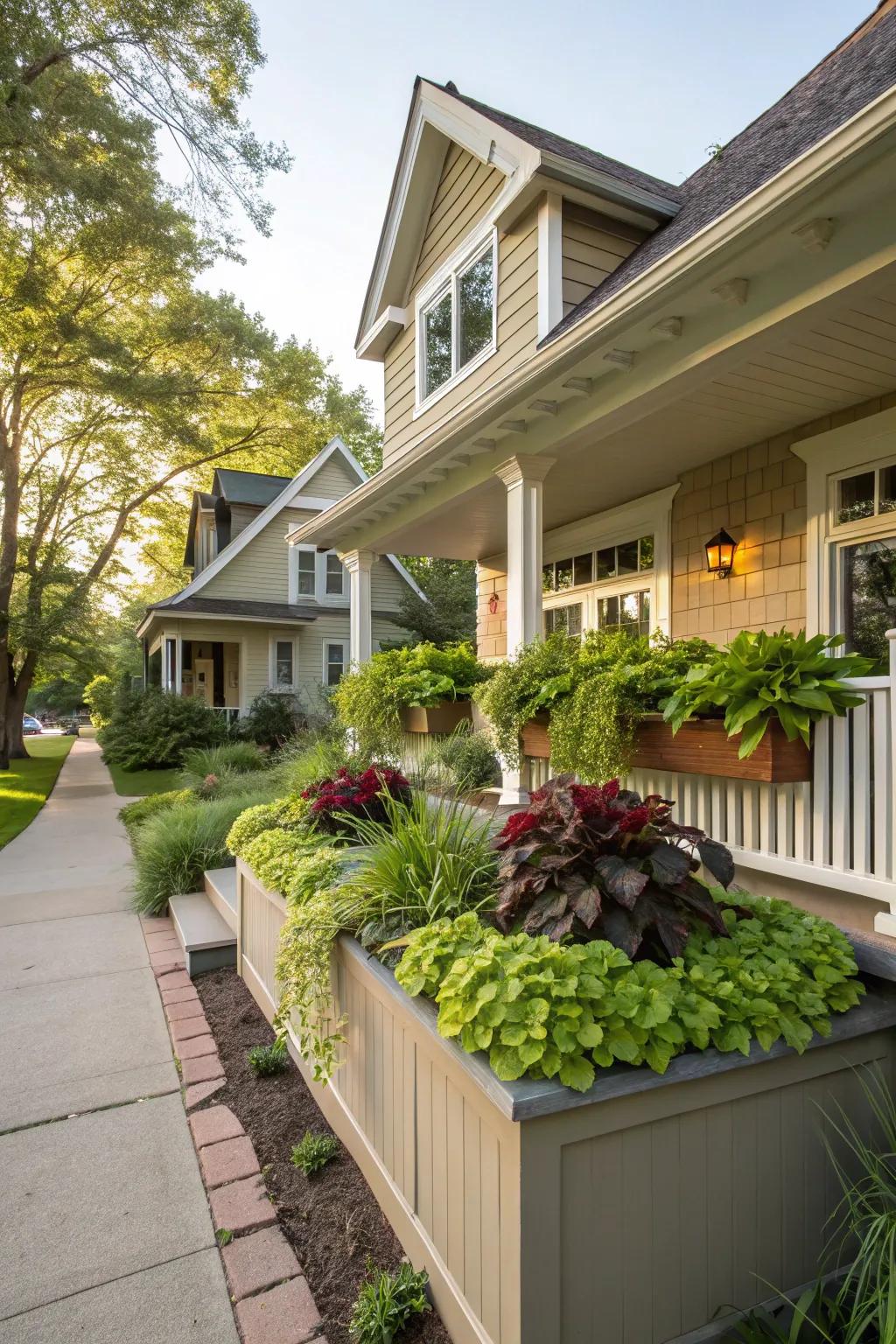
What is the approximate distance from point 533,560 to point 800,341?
186cm

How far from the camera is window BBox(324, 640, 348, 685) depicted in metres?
17.7

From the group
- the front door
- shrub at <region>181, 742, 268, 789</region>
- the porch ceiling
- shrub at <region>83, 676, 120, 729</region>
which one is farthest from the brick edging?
shrub at <region>83, 676, 120, 729</region>

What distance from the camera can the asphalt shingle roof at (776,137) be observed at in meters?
4.17

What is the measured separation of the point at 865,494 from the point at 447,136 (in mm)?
5320

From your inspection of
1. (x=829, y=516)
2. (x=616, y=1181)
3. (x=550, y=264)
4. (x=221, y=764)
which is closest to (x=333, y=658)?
(x=221, y=764)

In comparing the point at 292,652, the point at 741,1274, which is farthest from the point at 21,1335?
the point at 292,652

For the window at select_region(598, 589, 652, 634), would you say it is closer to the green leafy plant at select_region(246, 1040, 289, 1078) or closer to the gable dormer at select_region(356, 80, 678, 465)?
the gable dormer at select_region(356, 80, 678, 465)

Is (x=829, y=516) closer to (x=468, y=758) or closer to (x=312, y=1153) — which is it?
(x=468, y=758)

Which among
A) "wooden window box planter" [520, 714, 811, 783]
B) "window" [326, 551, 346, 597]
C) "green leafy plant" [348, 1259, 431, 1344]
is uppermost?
"window" [326, 551, 346, 597]

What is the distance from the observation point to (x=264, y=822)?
15.0 ft

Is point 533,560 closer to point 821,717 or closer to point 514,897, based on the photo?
point 821,717

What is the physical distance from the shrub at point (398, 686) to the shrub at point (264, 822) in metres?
1.19

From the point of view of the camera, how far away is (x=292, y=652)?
17.3 meters

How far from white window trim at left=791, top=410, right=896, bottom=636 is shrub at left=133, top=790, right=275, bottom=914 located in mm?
4732
